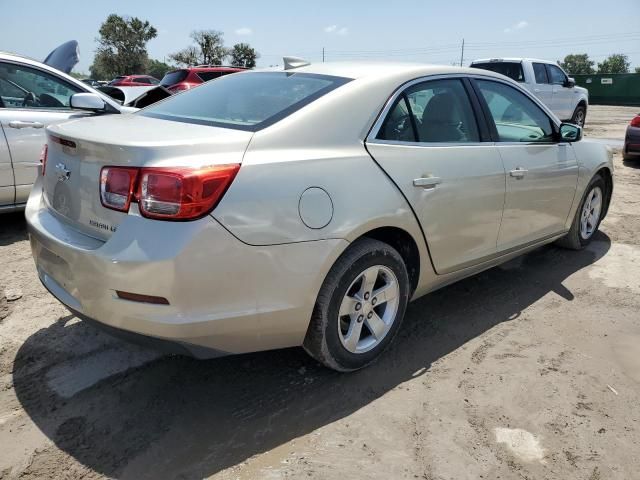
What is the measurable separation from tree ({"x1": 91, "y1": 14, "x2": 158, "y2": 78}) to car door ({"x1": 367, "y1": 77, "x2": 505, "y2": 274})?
213 feet

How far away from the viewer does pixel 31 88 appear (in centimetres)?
499

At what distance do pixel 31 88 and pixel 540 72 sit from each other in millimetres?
11661

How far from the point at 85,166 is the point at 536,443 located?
2.39 meters

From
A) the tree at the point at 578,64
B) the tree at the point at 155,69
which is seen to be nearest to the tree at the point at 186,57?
the tree at the point at 155,69

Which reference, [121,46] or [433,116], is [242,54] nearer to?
[121,46]

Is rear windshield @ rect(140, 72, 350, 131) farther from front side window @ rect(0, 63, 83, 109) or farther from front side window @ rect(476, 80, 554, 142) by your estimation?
A: front side window @ rect(0, 63, 83, 109)

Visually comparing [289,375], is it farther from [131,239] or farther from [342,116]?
[342,116]

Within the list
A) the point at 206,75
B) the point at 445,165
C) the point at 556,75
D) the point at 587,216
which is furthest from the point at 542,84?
the point at 445,165

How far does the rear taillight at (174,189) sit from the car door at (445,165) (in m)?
0.91

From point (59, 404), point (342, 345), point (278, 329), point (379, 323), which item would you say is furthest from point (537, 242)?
point (59, 404)

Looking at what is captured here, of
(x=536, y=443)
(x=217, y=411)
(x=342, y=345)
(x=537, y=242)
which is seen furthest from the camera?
(x=537, y=242)

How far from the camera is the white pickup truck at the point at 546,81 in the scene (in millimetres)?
12374

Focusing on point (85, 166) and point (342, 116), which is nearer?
point (85, 166)

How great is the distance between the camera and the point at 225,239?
215cm
